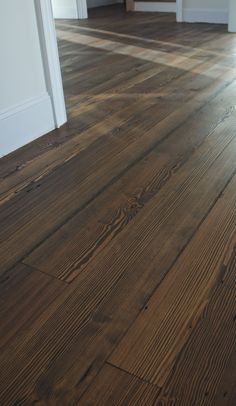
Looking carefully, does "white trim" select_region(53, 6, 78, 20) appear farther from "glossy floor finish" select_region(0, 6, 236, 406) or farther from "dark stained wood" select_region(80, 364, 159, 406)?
"dark stained wood" select_region(80, 364, 159, 406)

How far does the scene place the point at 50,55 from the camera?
178cm

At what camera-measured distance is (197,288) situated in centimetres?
96

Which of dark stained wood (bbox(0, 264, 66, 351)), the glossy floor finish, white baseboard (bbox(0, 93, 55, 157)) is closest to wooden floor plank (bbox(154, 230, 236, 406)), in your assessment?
the glossy floor finish

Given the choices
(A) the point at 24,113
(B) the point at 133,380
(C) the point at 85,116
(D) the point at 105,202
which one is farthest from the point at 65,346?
(C) the point at 85,116

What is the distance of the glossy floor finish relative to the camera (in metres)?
0.77

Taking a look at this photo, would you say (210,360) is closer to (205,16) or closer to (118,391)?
(118,391)

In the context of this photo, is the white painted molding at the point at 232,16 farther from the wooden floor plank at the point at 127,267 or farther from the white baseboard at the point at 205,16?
the wooden floor plank at the point at 127,267

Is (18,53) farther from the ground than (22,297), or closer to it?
farther from the ground

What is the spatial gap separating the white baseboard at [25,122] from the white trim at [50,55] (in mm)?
36

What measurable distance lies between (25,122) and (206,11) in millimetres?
3206

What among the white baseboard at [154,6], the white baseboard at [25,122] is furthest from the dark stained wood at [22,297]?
the white baseboard at [154,6]

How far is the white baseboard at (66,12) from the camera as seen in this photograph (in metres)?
5.11

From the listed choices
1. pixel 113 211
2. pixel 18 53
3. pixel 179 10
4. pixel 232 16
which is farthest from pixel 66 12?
pixel 113 211

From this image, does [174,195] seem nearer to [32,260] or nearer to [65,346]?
[32,260]
